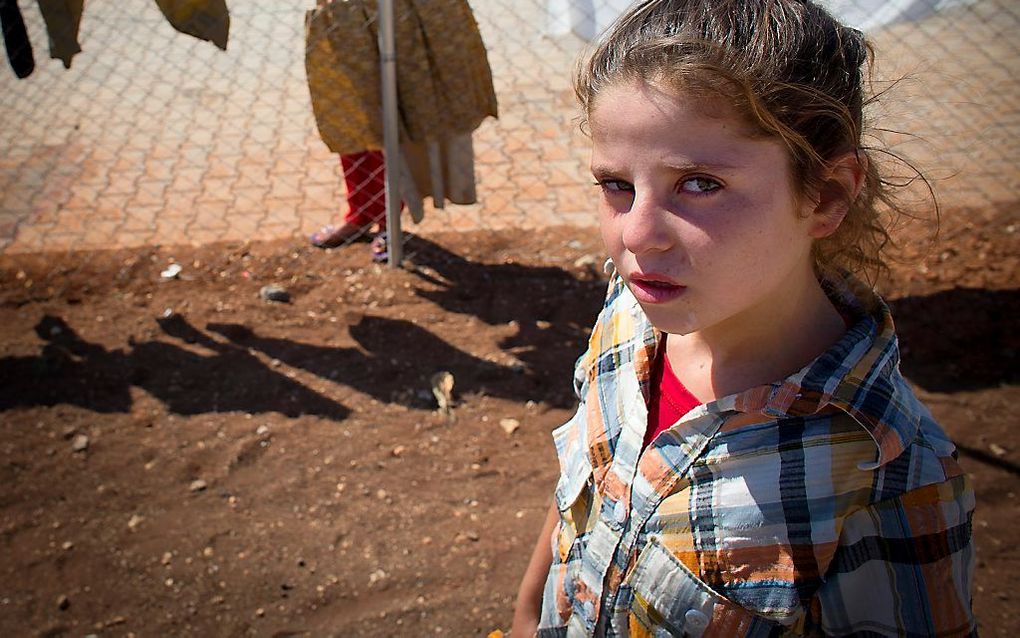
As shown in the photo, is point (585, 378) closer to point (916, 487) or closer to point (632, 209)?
point (632, 209)

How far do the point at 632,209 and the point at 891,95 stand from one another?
539 millimetres

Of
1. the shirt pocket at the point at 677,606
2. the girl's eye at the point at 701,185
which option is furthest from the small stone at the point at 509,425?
the girl's eye at the point at 701,185

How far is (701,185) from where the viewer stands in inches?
40.7

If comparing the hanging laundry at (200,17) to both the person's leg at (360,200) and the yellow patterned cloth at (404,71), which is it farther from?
the person's leg at (360,200)

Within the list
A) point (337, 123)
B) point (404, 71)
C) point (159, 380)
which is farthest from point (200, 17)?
point (159, 380)

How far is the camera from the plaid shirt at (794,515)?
1.04 m

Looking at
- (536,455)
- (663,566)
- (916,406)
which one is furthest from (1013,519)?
(663,566)

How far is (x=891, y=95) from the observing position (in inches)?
49.7

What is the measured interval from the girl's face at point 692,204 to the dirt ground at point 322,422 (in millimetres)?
1739

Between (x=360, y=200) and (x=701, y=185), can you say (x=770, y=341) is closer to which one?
(x=701, y=185)

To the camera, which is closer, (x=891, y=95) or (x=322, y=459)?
(x=891, y=95)

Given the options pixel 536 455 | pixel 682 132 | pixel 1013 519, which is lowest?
pixel 536 455

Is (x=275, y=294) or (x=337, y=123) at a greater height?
(x=337, y=123)

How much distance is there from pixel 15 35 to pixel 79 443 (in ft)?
5.45
